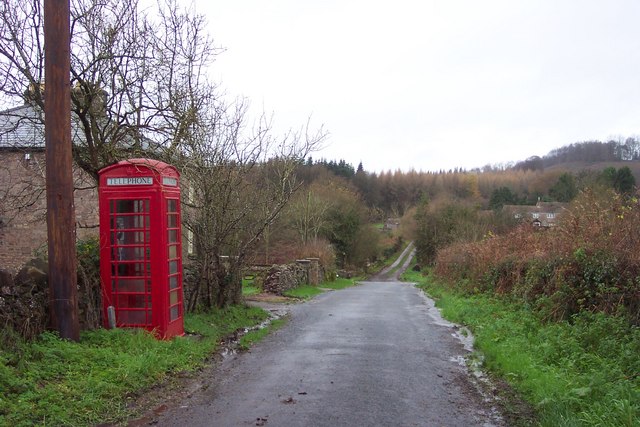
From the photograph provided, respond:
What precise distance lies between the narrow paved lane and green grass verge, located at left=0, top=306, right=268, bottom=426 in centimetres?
63

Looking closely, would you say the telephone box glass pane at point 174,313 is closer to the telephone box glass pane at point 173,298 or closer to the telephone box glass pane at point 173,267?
the telephone box glass pane at point 173,298

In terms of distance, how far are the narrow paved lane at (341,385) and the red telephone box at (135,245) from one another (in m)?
1.56

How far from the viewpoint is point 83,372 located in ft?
20.8

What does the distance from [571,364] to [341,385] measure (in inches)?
121

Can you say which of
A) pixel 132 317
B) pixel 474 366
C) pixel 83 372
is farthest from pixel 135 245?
pixel 474 366

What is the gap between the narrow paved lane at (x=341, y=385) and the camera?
555 cm

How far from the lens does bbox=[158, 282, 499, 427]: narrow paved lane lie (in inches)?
219

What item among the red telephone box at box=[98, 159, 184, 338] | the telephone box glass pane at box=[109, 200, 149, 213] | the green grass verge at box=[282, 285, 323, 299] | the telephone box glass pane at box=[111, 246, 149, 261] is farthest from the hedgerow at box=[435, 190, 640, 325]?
the green grass verge at box=[282, 285, 323, 299]

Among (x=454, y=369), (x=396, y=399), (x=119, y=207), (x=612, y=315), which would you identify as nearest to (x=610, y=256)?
(x=612, y=315)

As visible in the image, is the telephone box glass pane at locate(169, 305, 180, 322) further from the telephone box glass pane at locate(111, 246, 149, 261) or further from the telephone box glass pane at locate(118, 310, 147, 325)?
the telephone box glass pane at locate(111, 246, 149, 261)

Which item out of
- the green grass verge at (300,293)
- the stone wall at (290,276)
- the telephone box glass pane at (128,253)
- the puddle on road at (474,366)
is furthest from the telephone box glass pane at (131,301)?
the stone wall at (290,276)

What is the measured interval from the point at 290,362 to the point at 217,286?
490 cm

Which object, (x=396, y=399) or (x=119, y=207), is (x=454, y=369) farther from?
(x=119, y=207)

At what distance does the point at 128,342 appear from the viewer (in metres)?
7.70
